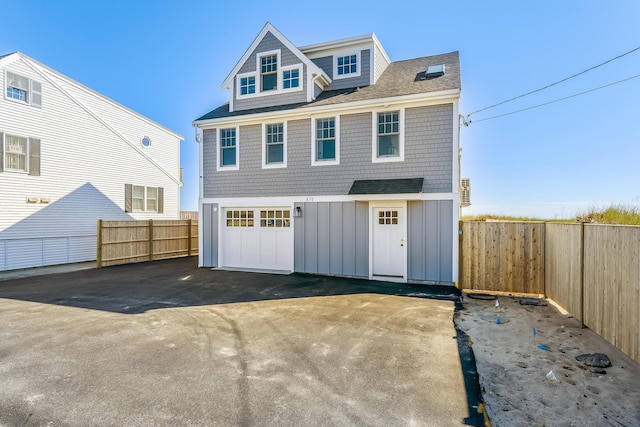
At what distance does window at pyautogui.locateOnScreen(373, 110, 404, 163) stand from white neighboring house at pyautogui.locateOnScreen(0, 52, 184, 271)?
12.5m

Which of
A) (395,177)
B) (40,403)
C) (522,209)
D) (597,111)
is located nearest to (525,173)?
(522,209)

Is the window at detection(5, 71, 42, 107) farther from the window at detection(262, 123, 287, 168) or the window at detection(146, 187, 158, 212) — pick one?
the window at detection(262, 123, 287, 168)

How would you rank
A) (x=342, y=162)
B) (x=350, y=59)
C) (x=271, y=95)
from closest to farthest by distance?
1. (x=342, y=162)
2. (x=271, y=95)
3. (x=350, y=59)

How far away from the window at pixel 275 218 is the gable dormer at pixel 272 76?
12.3 ft

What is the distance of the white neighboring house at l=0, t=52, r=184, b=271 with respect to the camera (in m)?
11.7

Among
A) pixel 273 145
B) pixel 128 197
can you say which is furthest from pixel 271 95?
pixel 128 197

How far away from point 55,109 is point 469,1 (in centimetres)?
1543

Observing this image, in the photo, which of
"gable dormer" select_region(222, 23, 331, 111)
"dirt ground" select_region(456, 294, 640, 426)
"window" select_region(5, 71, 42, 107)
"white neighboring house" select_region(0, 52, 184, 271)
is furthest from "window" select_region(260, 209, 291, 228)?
"window" select_region(5, 71, 42, 107)

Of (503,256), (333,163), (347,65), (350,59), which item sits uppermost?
(350,59)

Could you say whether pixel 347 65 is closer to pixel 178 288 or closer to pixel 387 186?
pixel 387 186

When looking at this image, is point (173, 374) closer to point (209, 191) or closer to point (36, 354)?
point (36, 354)

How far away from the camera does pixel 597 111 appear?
9711 mm

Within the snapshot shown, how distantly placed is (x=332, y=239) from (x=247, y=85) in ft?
21.2

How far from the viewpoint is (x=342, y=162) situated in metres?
10.2
